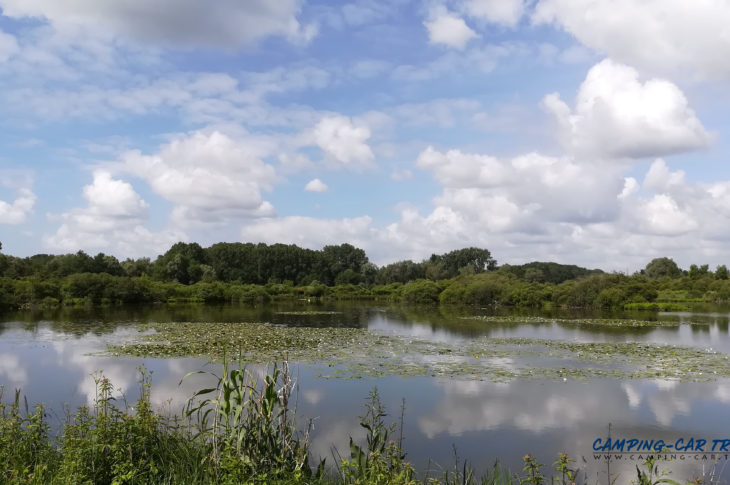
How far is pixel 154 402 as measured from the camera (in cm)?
1055

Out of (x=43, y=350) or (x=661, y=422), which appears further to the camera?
(x=43, y=350)

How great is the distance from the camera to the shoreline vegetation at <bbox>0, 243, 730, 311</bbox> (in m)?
52.7

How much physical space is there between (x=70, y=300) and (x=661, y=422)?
176 ft

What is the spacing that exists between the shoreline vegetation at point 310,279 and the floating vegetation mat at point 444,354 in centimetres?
3336

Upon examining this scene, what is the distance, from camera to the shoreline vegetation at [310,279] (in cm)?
5269

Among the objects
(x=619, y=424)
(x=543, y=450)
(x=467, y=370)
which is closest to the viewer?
(x=543, y=450)

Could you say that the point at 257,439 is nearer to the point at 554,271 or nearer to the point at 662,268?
the point at 662,268

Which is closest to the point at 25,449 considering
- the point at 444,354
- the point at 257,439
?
the point at 257,439

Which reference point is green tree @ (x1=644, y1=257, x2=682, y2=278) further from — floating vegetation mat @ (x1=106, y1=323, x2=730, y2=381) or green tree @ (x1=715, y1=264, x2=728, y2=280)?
floating vegetation mat @ (x1=106, y1=323, x2=730, y2=381)

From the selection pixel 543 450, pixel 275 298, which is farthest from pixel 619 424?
pixel 275 298

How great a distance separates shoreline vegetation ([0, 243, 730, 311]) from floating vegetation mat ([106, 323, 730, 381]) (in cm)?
3336

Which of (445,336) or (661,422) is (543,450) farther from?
(445,336)

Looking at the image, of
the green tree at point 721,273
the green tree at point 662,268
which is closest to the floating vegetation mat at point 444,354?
the green tree at point 721,273

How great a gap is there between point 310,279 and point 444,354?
7900 cm
